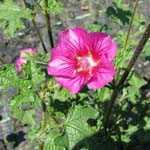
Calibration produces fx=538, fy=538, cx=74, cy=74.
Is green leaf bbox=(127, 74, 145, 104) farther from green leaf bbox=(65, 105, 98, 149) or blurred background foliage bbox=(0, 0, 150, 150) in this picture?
green leaf bbox=(65, 105, 98, 149)

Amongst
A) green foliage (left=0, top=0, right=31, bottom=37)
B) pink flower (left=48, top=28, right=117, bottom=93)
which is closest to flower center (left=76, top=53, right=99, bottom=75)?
pink flower (left=48, top=28, right=117, bottom=93)

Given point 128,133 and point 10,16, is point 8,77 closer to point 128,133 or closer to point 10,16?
point 10,16

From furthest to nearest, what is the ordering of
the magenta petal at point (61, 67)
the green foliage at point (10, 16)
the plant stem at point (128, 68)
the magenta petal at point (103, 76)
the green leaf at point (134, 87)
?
the green leaf at point (134, 87) < the green foliage at point (10, 16) < the magenta petal at point (61, 67) < the magenta petal at point (103, 76) < the plant stem at point (128, 68)

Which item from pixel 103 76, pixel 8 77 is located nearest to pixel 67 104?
pixel 8 77

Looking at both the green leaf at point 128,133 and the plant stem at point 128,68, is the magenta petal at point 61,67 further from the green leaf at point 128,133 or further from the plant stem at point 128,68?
the green leaf at point 128,133

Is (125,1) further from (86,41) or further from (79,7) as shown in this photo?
(86,41)

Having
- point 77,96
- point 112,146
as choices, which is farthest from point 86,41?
point 112,146

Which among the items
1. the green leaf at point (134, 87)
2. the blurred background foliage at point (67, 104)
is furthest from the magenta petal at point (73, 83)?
the green leaf at point (134, 87)
